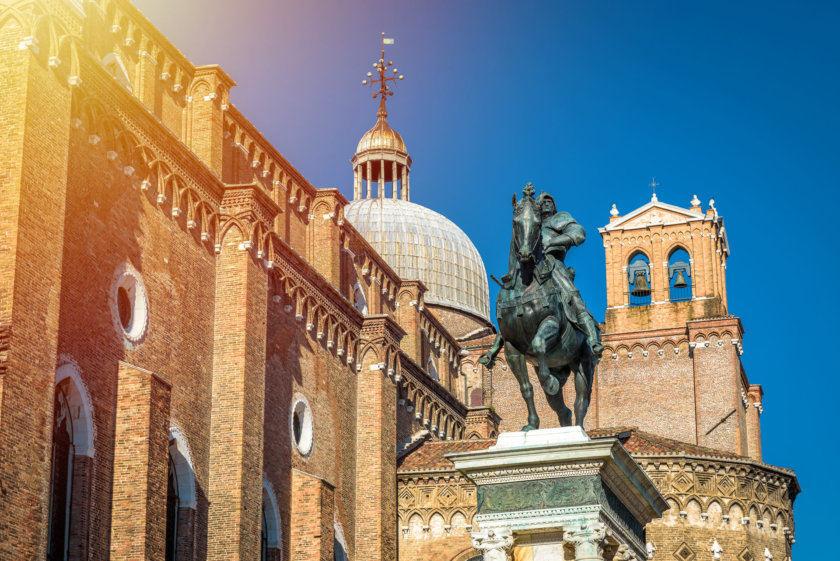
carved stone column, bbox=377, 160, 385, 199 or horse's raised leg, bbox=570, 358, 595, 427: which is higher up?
carved stone column, bbox=377, 160, 385, 199

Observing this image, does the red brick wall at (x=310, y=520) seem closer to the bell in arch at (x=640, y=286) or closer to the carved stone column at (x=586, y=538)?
the carved stone column at (x=586, y=538)

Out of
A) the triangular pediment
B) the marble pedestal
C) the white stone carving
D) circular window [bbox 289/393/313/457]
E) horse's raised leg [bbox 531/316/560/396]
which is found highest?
the triangular pediment

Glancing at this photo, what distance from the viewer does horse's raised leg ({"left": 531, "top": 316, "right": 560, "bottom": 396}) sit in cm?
1177

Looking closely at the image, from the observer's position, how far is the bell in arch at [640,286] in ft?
142

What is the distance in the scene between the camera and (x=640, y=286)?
43219 mm

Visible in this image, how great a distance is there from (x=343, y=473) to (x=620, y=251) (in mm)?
16797

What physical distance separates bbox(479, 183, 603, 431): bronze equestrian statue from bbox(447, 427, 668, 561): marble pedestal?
56cm

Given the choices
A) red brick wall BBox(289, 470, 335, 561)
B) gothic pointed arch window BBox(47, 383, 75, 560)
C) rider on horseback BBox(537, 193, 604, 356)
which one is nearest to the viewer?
rider on horseback BBox(537, 193, 604, 356)

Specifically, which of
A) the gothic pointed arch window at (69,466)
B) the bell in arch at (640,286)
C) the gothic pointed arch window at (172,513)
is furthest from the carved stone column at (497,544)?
the bell in arch at (640,286)

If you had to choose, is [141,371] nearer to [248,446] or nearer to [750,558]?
[248,446]

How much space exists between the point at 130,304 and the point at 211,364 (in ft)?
9.50

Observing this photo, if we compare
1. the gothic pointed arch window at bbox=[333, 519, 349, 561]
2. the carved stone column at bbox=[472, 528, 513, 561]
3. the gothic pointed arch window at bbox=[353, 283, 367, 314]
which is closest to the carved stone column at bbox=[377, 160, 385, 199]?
the gothic pointed arch window at bbox=[353, 283, 367, 314]

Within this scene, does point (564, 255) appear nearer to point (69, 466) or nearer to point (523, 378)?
point (523, 378)

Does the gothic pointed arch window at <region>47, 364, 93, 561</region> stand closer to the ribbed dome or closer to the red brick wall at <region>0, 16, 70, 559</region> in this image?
the red brick wall at <region>0, 16, 70, 559</region>
